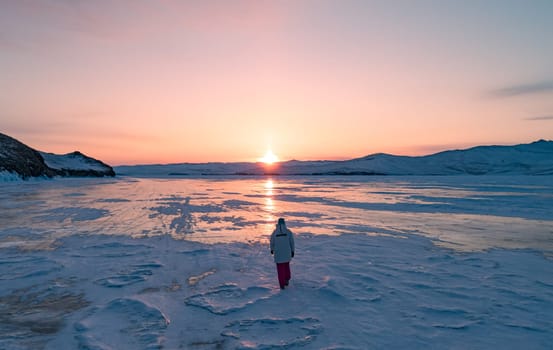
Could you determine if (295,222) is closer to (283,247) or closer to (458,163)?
(283,247)

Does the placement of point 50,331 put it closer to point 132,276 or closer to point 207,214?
point 132,276

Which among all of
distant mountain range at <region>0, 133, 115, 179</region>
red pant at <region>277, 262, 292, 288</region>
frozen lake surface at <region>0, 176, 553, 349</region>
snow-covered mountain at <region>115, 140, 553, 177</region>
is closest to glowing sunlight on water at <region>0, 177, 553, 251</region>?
frozen lake surface at <region>0, 176, 553, 349</region>

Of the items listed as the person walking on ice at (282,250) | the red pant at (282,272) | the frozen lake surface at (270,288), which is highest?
the person walking on ice at (282,250)

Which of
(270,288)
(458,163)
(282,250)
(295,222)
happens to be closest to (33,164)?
(295,222)

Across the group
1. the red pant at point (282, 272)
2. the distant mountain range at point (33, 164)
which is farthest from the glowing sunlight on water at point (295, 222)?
the distant mountain range at point (33, 164)

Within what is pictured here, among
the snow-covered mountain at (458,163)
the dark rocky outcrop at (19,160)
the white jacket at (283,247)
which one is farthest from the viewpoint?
the snow-covered mountain at (458,163)

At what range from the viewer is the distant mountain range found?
4134cm

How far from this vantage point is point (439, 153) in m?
124

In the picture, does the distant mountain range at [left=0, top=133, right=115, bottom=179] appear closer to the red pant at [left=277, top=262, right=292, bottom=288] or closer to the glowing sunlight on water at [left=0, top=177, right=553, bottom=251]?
the glowing sunlight on water at [left=0, top=177, right=553, bottom=251]

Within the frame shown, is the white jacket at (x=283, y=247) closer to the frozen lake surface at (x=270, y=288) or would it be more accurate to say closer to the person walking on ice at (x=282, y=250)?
the person walking on ice at (x=282, y=250)

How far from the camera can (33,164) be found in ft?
153

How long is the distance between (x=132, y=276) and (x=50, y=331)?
7.62 ft

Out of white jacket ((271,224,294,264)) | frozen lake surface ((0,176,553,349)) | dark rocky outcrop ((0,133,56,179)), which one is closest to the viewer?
frozen lake surface ((0,176,553,349))

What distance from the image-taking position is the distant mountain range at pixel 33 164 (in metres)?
41.3
